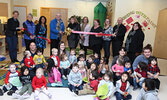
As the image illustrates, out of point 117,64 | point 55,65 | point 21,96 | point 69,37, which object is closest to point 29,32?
point 69,37

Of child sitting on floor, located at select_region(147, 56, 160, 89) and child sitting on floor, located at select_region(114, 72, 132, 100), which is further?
child sitting on floor, located at select_region(147, 56, 160, 89)

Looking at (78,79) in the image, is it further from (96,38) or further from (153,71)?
(153,71)

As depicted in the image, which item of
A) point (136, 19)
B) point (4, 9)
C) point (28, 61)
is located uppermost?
point (4, 9)

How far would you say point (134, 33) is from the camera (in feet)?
14.4

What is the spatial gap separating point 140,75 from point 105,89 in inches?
44.9

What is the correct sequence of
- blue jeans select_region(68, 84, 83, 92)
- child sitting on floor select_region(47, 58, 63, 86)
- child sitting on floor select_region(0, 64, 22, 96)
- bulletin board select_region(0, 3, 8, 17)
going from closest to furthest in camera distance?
child sitting on floor select_region(0, 64, 22, 96), blue jeans select_region(68, 84, 83, 92), child sitting on floor select_region(47, 58, 63, 86), bulletin board select_region(0, 3, 8, 17)

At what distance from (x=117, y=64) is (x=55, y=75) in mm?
1645

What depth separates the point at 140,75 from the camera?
3.56m

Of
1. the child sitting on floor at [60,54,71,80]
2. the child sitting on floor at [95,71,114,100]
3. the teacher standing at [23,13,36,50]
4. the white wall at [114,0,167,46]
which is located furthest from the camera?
the white wall at [114,0,167,46]

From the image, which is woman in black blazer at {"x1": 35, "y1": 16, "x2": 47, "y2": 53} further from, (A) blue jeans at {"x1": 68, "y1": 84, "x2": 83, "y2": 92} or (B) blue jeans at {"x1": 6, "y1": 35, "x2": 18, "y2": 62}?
(A) blue jeans at {"x1": 68, "y1": 84, "x2": 83, "y2": 92}

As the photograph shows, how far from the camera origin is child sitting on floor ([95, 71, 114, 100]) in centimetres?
290

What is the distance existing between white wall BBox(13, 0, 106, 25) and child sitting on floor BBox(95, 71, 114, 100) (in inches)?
255

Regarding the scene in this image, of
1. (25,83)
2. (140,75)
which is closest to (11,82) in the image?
(25,83)

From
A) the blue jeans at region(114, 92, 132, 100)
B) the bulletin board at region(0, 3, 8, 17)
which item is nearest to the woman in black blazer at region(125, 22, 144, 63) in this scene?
the blue jeans at region(114, 92, 132, 100)
